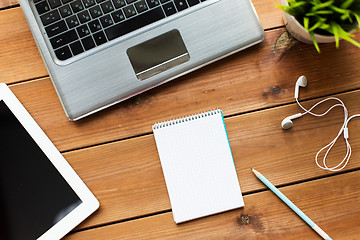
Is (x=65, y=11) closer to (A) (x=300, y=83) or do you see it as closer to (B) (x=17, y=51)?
(B) (x=17, y=51)

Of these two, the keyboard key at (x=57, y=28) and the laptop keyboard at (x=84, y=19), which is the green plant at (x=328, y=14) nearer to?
the laptop keyboard at (x=84, y=19)

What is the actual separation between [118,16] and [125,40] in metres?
0.04

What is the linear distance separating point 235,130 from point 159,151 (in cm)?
15

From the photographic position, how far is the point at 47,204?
598 mm

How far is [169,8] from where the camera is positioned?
1.98 ft

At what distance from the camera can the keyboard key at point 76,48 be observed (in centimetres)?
59

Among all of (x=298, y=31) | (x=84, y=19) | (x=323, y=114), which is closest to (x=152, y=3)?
(x=84, y=19)

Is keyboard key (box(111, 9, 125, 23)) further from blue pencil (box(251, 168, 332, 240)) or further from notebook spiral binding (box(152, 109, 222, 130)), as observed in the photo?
blue pencil (box(251, 168, 332, 240))

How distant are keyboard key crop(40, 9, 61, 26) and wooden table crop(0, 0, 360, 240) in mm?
85

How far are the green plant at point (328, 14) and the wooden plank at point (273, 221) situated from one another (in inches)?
11.1

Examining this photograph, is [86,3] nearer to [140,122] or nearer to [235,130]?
[140,122]

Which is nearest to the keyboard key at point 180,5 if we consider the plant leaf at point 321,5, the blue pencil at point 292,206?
the plant leaf at point 321,5

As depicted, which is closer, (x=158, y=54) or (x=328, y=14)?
(x=328, y=14)

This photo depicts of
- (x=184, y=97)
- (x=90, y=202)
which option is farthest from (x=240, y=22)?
(x=90, y=202)
